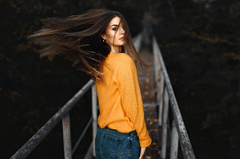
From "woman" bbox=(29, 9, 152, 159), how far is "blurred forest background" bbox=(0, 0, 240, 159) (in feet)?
6.28

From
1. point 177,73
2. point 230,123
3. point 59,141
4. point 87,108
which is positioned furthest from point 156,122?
point 177,73

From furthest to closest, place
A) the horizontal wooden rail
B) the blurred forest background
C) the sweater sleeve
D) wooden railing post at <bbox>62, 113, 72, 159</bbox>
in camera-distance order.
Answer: the blurred forest background < wooden railing post at <bbox>62, 113, 72, 159</bbox> < the sweater sleeve < the horizontal wooden rail

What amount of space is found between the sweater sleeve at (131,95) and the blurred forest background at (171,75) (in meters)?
2.30

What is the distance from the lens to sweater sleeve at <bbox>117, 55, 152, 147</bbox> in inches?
52.7

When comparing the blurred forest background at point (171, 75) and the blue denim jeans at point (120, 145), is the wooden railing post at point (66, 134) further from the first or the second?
the blurred forest background at point (171, 75)

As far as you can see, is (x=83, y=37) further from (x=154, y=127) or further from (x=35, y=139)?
(x=154, y=127)

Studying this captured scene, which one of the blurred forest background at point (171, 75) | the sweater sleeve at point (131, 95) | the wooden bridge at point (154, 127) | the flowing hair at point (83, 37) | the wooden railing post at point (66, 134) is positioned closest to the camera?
the wooden bridge at point (154, 127)

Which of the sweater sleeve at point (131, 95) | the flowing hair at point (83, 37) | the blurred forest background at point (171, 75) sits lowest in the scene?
the blurred forest background at point (171, 75)

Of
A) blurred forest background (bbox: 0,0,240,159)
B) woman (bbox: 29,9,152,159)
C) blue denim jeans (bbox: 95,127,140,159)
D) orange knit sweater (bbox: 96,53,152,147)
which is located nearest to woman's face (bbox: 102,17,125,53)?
woman (bbox: 29,9,152,159)

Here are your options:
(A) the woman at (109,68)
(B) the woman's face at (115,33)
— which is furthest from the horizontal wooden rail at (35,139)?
(B) the woman's face at (115,33)

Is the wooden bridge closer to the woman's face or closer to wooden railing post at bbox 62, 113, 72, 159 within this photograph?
wooden railing post at bbox 62, 113, 72, 159

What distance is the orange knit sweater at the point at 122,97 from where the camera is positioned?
1346 millimetres

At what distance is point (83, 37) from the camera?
1.48 meters

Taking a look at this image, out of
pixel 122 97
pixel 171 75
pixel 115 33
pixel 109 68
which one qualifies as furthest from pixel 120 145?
pixel 171 75
